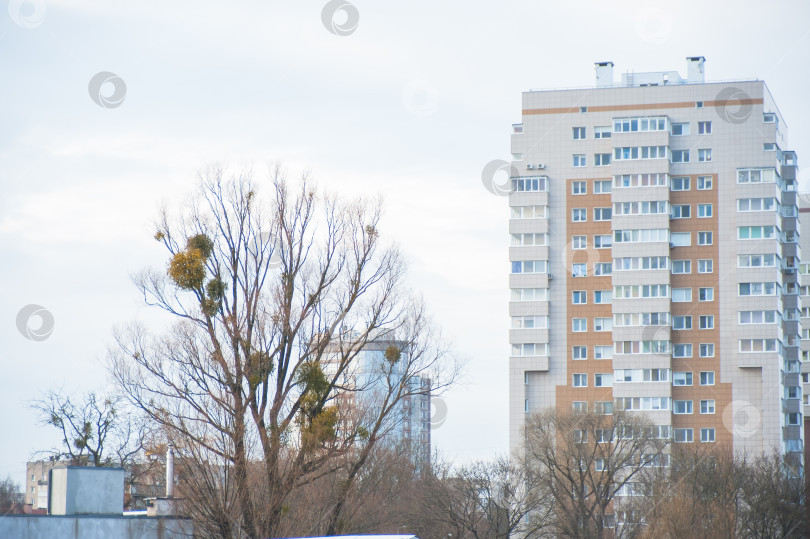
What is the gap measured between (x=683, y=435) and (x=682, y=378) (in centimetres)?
487

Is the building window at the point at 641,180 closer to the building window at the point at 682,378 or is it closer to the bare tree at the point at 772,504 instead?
the building window at the point at 682,378

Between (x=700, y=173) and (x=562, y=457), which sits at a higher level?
(x=700, y=173)

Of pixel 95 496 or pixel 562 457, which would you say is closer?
pixel 95 496

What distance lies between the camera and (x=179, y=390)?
30.2m

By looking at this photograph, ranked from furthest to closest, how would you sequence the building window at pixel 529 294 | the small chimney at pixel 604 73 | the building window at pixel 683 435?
the small chimney at pixel 604 73, the building window at pixel 529 294, the building window at pixel 683 435

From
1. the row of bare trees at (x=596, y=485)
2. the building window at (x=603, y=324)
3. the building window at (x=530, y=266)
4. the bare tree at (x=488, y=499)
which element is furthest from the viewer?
the building window at (x=530, y=266)

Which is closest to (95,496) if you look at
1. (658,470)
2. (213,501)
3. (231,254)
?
(213,501)

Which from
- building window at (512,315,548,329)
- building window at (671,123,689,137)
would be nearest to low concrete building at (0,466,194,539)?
building window at (512,315,548,329)

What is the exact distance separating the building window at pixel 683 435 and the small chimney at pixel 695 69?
104 ft

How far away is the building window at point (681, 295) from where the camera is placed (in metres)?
88.3

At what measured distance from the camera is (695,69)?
9338cm

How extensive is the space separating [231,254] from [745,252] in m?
64.5

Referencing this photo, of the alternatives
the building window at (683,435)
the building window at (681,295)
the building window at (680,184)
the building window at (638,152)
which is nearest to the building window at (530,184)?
the building window at (638,152)

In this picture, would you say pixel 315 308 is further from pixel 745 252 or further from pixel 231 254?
pixel 745 252
